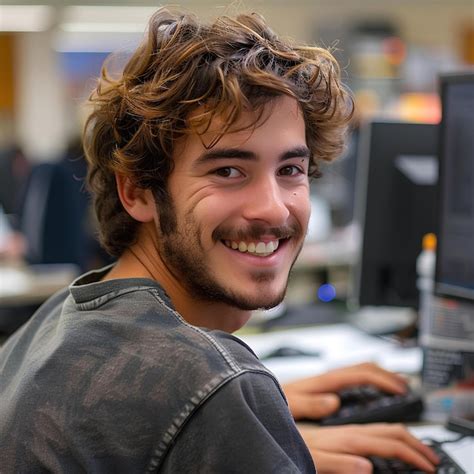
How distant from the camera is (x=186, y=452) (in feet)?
3.12

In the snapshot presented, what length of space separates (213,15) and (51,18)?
11.3ft

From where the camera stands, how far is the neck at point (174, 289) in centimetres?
123

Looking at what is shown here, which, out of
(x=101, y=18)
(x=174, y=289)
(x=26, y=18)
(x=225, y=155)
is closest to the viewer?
(x=225, y=155)

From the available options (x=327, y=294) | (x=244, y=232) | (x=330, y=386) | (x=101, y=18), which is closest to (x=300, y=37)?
(x=101, y=18)

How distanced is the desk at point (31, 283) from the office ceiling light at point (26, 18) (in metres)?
1.19

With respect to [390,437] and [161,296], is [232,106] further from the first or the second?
[390,437]

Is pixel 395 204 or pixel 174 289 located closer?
pixel 174 289

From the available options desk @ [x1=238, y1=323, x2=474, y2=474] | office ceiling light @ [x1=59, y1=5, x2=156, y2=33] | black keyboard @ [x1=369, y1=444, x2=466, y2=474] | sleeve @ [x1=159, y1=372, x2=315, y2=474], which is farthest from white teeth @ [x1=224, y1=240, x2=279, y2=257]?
office ceiling light @ [x1=59, y1=5, x2=156, y2=33]

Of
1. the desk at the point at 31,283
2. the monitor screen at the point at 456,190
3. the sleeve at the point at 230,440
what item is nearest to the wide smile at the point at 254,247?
the sleeve at the point at 230,440

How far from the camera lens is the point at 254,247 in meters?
1.18

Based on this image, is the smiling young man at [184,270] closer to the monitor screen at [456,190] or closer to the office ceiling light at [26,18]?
the monitor screen at [456,190]

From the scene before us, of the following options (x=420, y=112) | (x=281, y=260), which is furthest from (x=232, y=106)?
(x=420, y=112)

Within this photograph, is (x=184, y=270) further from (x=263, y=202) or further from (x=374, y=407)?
(x=374, y=407)

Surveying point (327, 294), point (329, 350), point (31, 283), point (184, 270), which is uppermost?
point (184, 270)
